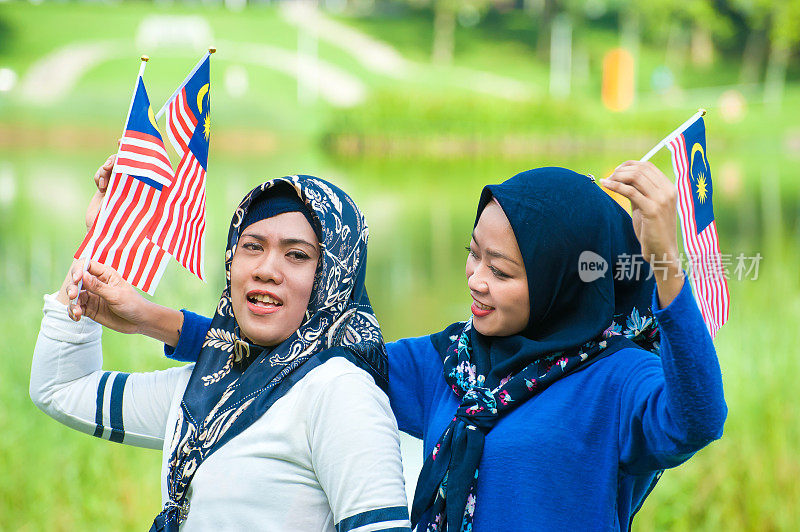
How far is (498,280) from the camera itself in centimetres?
160

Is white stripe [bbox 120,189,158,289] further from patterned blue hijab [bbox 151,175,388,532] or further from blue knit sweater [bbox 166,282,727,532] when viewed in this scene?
blue knit sweater [bbox 166,282,727,532]

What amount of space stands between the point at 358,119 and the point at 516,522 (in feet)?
38.8

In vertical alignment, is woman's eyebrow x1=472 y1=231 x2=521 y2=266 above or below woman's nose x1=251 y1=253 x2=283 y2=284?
above

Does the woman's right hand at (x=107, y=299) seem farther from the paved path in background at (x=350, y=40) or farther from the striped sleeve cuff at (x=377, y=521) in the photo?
the paved path in background at (x=350, y=40)

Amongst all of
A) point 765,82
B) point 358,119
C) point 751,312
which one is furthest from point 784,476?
point 765,82

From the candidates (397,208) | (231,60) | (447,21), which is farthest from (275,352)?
(447,21)

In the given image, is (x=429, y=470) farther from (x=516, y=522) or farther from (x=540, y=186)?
(x=540, y=186)

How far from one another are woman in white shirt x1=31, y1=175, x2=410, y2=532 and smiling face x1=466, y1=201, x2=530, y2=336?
232mm

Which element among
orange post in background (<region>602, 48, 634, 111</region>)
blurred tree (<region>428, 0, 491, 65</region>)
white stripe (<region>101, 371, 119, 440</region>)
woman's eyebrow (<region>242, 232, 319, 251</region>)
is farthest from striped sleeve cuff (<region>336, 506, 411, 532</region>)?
blurred tree (<region>428, 0, 491, 65</region>)

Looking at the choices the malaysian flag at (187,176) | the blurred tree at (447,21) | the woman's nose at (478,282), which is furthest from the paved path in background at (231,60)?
the woman's nose at (478,282)

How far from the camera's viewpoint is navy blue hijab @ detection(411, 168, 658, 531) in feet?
5.10

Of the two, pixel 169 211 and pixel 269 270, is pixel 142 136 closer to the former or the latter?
pixel 169 211

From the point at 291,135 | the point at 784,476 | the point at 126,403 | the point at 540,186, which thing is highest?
the point at 291,135

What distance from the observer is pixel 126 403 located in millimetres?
1803
